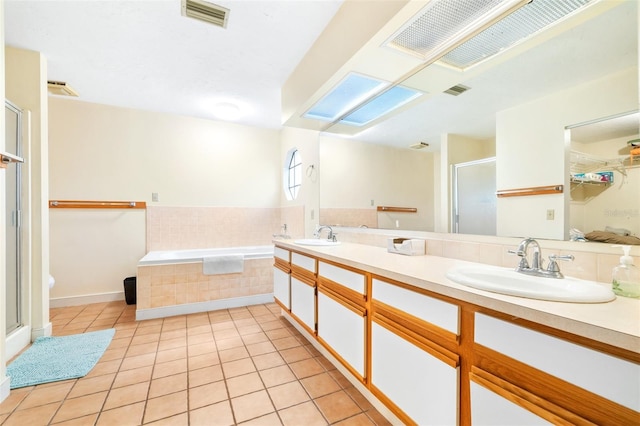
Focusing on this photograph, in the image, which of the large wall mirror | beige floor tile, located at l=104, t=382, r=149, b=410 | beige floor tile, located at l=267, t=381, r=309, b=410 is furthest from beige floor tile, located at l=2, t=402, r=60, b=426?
Answer: the large wall mirror

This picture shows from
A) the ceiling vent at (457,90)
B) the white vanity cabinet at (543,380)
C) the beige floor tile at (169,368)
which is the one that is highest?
the ceiling vent at (457,90)

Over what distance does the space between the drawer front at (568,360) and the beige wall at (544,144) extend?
24.2 inches

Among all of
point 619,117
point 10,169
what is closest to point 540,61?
point 619,117

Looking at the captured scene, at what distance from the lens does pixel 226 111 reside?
3.45m

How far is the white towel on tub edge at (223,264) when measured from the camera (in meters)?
3.11

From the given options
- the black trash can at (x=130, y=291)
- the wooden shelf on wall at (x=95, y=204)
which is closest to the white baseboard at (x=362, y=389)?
the black trash can at (x=130, y=291)

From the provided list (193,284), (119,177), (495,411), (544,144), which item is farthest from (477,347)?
(119,177)

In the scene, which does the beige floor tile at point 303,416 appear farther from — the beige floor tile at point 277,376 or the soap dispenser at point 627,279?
the soap dispenser at point 627,279

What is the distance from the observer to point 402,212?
2.09m

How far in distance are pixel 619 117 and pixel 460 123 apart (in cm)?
70

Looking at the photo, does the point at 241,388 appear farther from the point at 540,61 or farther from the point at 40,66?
the point at 40,66

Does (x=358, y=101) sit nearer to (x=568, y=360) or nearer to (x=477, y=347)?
(x=477, y=347)

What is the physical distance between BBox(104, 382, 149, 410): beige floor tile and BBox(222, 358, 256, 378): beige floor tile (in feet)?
1.53

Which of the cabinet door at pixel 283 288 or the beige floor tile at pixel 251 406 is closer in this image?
the beige floor tile at pixel 251 406
